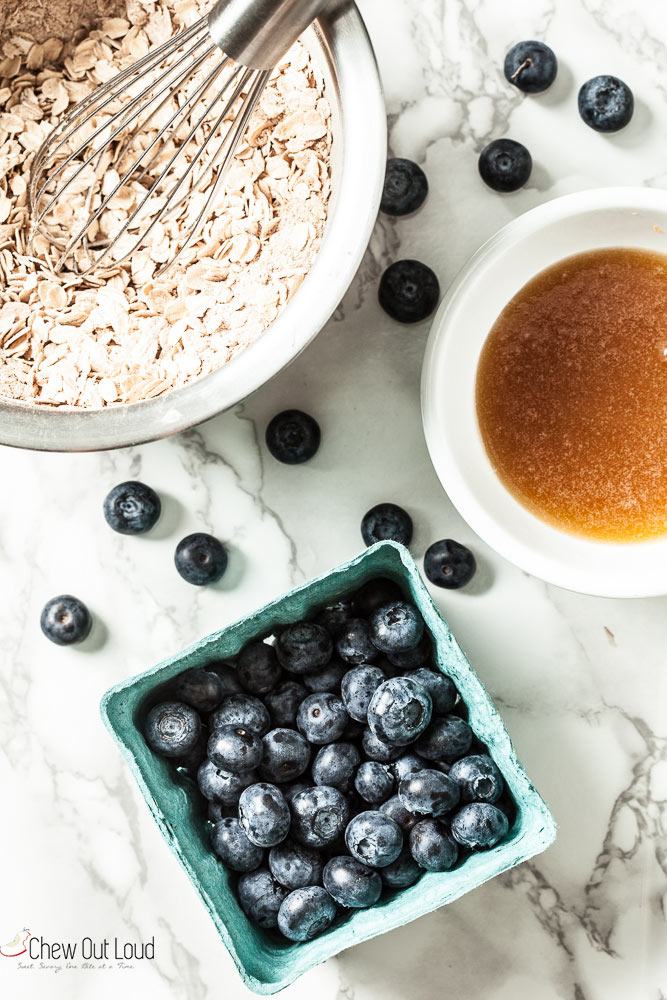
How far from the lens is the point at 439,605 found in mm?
953

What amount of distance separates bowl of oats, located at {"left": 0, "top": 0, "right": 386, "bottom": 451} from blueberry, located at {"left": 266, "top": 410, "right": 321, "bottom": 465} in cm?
14

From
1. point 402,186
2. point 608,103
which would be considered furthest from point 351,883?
point 608,103

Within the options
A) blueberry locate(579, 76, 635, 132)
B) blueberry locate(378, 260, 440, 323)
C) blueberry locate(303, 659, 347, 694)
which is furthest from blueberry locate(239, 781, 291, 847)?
blueberry locate(579, 76, 635, 132)

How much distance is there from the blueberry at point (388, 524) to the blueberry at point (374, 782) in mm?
234

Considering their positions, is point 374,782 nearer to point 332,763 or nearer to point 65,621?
point 332,763

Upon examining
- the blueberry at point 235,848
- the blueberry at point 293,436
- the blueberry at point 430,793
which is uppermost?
the blueberry at point 293,436

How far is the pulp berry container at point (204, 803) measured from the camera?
0.75 meters

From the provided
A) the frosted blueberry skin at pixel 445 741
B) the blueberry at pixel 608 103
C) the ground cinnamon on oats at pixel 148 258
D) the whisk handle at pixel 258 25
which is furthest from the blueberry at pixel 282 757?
the blueberry at pixel 608 103

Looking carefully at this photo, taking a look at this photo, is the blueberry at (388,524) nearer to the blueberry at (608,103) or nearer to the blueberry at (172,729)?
the blueberry at (172,729)

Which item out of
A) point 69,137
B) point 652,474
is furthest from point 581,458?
point 69,137

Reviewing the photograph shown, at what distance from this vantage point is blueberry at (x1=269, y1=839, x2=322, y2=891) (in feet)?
2.57

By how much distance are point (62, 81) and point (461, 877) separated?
834 millimetres

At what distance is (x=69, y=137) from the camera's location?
32.5 inches

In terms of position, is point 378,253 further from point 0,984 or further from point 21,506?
point 0,984
